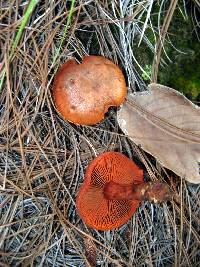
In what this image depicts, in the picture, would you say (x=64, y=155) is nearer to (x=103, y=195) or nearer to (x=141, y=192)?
(x=103, y=195)

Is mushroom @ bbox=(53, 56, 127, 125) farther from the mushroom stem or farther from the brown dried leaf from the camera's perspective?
A: the mushroom stem

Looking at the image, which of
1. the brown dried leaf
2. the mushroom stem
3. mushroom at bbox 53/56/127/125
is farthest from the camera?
the brown dried leaf

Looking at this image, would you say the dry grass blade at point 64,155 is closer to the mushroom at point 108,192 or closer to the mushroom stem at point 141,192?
the mushroom at point 108,192

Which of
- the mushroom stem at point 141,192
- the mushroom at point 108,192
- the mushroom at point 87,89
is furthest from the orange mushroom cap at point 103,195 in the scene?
the mushroom at point 87,89

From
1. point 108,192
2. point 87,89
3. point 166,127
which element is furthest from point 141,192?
point 87,89

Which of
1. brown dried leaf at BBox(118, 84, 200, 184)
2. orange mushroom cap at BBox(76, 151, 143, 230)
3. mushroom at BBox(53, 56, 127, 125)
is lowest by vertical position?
orange mushroom cap at BBox(76, 151, 143, 230)

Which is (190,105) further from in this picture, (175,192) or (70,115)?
(70,115)

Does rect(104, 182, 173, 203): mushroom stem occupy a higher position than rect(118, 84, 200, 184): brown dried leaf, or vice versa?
rect(118, 84, 200, 184): brown dried leaf

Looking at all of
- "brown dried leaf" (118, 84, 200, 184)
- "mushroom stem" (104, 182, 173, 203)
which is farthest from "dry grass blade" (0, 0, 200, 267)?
"mushroom stem" (104, 182, 173, 203)
